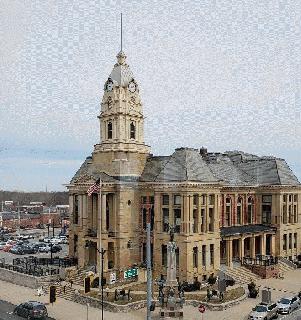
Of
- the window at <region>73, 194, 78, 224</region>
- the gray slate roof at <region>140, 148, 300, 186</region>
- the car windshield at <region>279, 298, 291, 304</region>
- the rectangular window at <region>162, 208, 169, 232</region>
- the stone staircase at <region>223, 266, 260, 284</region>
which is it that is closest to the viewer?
the car windshield at <region>279, 298, 291, 304</region>

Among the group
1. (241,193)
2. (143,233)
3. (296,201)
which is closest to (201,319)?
(143,233)

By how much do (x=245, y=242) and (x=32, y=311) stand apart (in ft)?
113

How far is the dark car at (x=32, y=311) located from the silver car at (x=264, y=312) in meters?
18.2

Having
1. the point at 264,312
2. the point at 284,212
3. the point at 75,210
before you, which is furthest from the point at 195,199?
the point at 284,212

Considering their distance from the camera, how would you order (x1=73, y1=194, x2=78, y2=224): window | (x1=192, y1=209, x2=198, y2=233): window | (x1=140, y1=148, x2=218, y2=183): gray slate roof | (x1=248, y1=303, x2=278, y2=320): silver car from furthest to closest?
(x1=73, y1=194, x2=78, y2=224): window → (x1=140, y1=148, x2=218, y2=183): gray slate roof → (x1=192, y1=209, x2=198, y2=233): window → (x1=248, y1=303, x2=278, y2=320): silver car

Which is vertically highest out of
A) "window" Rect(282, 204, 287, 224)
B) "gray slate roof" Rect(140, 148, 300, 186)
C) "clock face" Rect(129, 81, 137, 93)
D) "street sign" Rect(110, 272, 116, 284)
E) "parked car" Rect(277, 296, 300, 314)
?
"clock face" Rect(129, 81, 137, 93)

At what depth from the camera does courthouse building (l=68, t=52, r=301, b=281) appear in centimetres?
5403

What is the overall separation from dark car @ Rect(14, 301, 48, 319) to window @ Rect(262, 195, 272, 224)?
37951mm

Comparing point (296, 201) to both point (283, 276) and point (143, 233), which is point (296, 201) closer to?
point (283, 276)

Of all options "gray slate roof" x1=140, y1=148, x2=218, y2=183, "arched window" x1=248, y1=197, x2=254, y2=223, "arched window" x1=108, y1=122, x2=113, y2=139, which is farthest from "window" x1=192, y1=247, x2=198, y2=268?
"arched window" x1=108, y1=122, x2=113, y2=139

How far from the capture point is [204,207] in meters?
54.8

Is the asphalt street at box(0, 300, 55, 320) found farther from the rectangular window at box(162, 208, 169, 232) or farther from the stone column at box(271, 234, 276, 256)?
the stone column at box(271, 234, 276, 256)

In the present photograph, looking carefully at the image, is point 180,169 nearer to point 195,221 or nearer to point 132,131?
point 195,221

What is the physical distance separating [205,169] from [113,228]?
1322 centimetres
